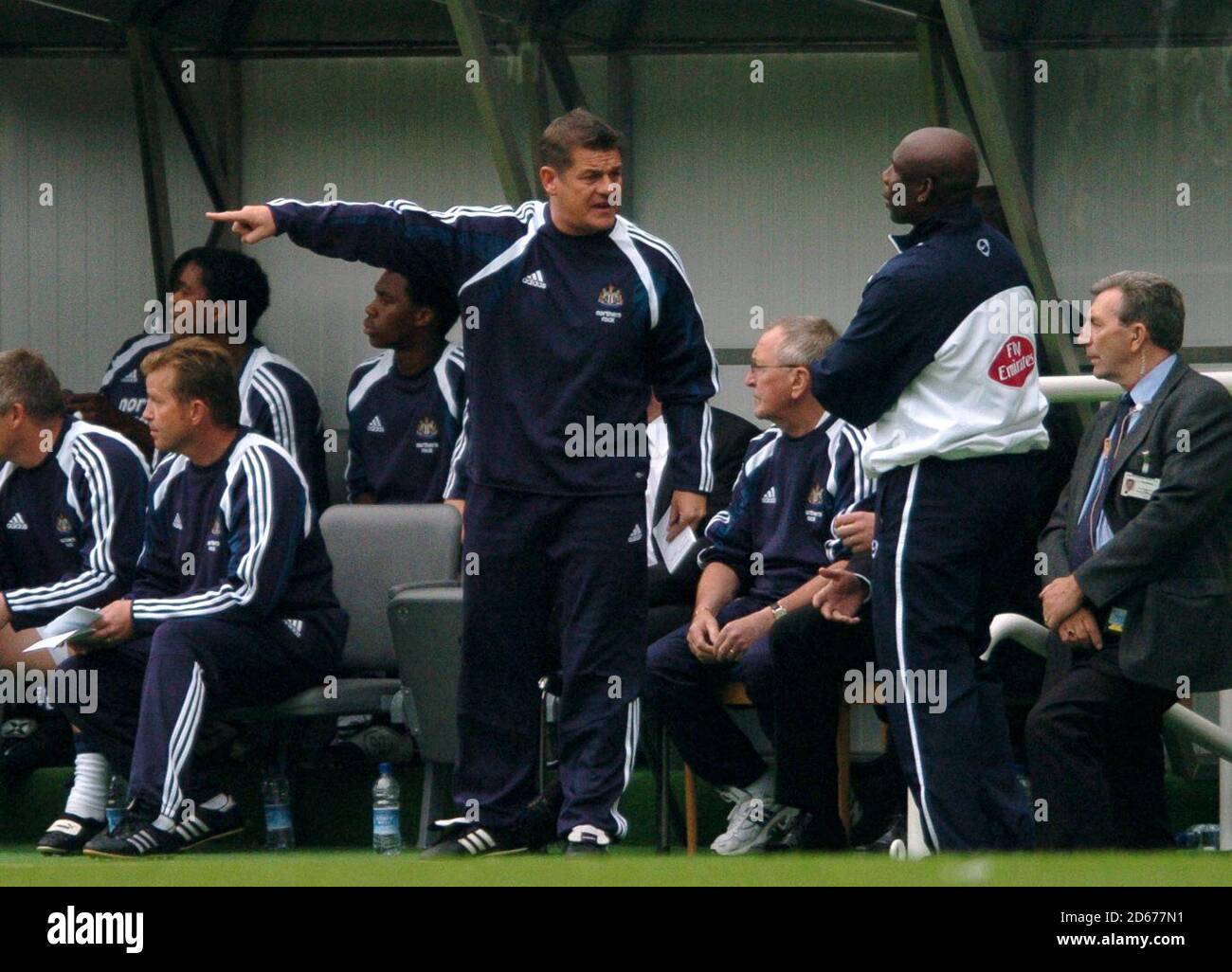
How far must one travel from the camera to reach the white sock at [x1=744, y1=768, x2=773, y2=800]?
203 inches

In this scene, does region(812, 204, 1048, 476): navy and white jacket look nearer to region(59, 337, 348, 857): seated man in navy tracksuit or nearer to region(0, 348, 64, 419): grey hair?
region(59, 337, 348, 857): seated man in navy tracksuit

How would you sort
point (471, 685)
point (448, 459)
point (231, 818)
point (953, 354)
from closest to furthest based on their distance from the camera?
point (953, 354)
point (471, 685)
point (231, 818)
point (448, 459)

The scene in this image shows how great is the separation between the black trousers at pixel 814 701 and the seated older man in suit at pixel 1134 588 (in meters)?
0.57

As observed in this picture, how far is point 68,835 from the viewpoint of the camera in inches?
211

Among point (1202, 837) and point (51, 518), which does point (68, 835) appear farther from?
point (1202, 837)

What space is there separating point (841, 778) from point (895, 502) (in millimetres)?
1180

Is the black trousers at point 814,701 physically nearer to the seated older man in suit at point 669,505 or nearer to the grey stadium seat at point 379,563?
the seated older man in suit at point 669,505

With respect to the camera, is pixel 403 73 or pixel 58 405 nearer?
pixel 58 405

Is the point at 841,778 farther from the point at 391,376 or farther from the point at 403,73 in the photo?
the point at 403,73

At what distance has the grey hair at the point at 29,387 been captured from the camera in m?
5.81

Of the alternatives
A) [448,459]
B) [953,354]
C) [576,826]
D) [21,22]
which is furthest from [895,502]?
[21,22]

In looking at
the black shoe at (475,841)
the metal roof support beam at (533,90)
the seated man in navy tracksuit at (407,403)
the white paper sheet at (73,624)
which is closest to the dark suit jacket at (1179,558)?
the black shoe at (475,841)

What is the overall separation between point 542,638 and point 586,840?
1.61 ft
